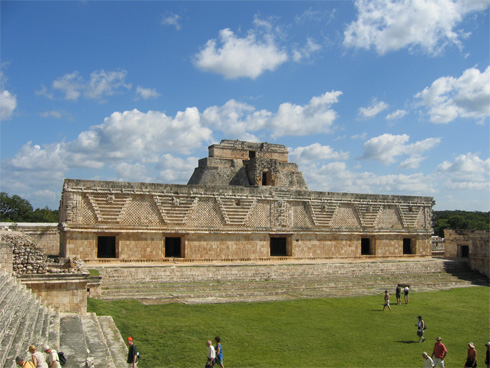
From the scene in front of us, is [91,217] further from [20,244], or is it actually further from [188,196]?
[20,244]

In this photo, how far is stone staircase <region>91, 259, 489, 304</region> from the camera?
1503 centimetres

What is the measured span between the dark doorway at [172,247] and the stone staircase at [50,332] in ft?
28.5

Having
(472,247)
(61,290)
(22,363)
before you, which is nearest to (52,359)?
(22,363)

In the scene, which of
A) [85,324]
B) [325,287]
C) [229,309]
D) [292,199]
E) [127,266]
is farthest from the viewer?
[292,199]

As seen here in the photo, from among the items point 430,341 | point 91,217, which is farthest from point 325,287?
point 91,217

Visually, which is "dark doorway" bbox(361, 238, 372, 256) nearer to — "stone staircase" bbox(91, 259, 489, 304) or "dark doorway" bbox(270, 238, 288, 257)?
"stone staircase" bbox(91, 259, 489, 304)

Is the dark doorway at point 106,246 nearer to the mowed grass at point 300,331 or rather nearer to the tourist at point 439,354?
the mowed grass at point 300,331

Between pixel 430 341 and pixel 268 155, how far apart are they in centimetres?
1562

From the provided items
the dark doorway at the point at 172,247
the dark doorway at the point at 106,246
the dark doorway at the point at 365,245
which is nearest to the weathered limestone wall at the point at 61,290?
the dark doorway at the point at 106,246

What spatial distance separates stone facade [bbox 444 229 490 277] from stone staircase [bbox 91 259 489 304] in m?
1.06

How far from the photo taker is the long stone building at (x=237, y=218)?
1784 centimetres

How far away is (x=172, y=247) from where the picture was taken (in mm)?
19812

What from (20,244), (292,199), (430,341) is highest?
(292,199)

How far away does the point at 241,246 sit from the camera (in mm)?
20250
